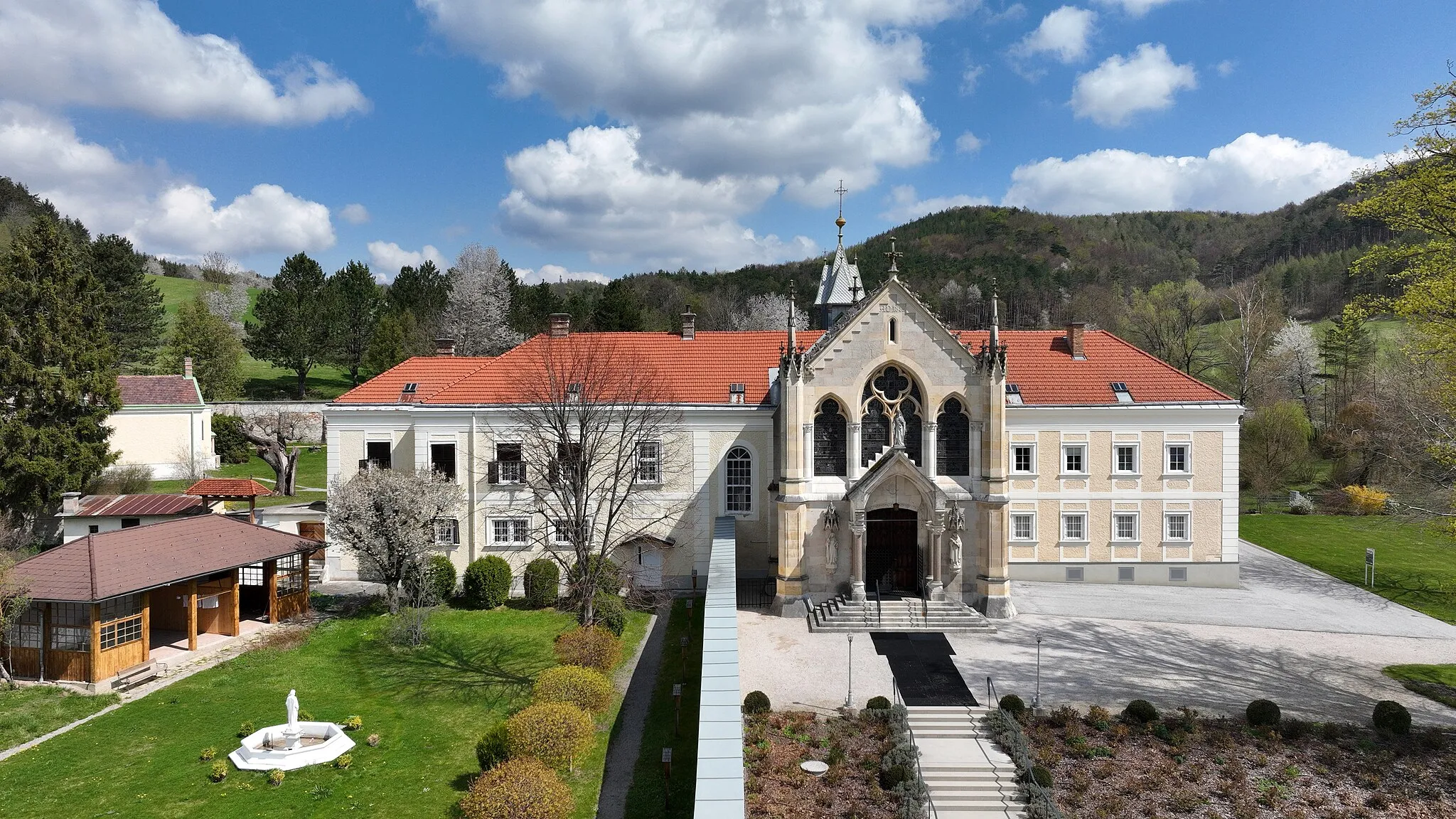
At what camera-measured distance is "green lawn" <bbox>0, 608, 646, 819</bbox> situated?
15.2 meters

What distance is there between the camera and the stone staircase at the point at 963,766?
50.9 ft

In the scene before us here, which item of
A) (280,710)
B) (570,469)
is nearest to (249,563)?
(280,710)

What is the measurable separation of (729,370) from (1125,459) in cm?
1817

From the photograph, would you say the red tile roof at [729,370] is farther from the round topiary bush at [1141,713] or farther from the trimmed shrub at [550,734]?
the trimmed shrub at [550,734]

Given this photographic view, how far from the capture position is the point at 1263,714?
1816cm

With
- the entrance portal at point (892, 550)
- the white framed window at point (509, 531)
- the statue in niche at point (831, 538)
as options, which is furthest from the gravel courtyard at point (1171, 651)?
the white framed window at point (509, 531)

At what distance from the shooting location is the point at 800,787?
1555 cm

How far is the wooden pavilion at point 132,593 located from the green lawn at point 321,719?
7.80 ft

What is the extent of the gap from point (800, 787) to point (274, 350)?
73261 millimetres

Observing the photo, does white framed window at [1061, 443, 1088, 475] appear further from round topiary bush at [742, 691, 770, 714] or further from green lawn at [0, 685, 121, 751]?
green lawn at [0, 685, 121, 751]

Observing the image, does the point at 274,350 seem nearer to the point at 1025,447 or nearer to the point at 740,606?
the point at 740,606

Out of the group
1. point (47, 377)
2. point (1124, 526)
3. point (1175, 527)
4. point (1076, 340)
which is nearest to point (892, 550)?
point (1124, 526)

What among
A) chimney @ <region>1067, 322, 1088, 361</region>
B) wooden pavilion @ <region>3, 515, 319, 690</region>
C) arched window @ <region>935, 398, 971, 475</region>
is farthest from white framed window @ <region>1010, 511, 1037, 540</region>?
wooden pavilion @ <region>3, 515, 319, 690</region>

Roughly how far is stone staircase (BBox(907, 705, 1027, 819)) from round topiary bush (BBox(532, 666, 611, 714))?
325 inches
